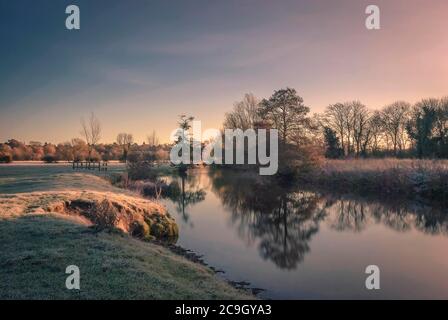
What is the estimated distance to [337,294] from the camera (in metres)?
8.88

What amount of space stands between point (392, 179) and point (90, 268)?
23.1 m

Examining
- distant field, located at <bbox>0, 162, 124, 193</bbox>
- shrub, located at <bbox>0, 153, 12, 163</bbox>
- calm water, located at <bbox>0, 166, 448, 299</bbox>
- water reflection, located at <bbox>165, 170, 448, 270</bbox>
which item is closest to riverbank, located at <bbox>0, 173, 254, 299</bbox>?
calm water, located at <bbox>0, 166, 448, 299</bbox>

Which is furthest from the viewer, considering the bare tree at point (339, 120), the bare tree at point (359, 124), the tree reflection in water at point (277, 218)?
the bare tree at point (339, 120)

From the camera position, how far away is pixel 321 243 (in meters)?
14.0

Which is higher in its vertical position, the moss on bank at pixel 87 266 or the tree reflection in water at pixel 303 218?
the moss on bank at pixel 87 266

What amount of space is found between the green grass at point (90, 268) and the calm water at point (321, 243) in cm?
226

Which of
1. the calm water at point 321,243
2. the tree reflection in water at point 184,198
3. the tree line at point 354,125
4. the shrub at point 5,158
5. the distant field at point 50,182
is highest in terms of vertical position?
the tree line at point 354,125

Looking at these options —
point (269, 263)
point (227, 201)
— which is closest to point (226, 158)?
point (227, 201)

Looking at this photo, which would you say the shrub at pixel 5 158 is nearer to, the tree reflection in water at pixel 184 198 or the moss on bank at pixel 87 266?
the tree reflection in water at pixel 184 198

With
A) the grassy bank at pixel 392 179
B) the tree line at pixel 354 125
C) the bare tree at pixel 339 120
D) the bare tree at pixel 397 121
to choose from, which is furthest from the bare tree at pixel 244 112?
the grassy bank at pixel 392 179

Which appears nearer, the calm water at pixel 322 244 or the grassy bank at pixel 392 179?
the calm water at pixel 322 244

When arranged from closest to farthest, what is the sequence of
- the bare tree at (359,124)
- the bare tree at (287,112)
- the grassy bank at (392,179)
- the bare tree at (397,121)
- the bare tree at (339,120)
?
the grassy bank at (392,179) < the bare tree at (287,112) < the bare tree at (397,121) < the bare tree at (359,124) < the bare tree at (339,120)

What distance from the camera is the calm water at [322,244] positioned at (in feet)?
31.2
